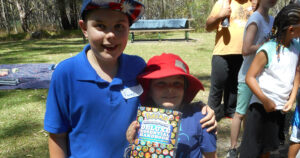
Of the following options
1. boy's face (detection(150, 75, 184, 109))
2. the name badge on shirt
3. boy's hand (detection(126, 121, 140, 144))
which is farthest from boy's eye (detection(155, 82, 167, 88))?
boy's hand (detection(126, 121, 140, 144))

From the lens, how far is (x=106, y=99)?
1334mm

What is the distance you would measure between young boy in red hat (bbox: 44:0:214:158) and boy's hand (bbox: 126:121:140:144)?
37 mm

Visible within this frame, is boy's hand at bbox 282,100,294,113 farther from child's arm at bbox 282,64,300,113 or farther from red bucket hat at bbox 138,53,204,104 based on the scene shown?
red bucket hat at bbox 138,53,204,104

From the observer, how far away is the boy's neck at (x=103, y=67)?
1.41m

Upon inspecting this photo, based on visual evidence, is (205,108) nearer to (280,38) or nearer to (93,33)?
(93,33)

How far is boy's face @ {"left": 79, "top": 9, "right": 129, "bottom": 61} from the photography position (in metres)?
1.28

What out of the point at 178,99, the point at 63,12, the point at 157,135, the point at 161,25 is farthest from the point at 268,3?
the point at 63,12

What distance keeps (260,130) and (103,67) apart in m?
1.54

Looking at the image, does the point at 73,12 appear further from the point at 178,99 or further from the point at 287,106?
the point at 178,99

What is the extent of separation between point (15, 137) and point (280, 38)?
3.36 m

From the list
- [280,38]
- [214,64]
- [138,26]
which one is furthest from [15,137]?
[138,26]

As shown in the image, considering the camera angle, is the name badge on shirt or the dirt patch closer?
the name badge on shirt

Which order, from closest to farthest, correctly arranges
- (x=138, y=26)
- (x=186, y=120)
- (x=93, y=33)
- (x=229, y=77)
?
(x=93, y=33)
(x=186, y=120)
(x=229, y=77)
(x=138, y=26)

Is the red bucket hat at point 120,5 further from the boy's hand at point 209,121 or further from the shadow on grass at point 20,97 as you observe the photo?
the shadow on grass at point 20,97
